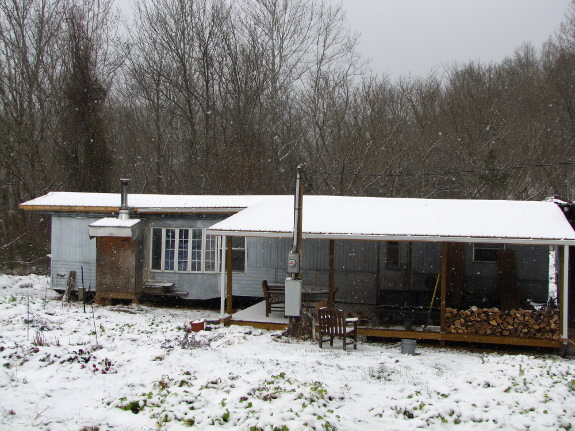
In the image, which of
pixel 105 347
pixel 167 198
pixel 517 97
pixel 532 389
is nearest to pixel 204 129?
pixel 167 198

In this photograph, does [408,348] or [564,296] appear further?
[564,296]

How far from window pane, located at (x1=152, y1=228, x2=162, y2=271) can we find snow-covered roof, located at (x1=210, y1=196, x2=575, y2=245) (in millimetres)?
3302

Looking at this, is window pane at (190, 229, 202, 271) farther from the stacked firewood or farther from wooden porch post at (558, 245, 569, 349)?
wooden porch post at (558, 245, 569, 349)

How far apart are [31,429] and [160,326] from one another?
653 centimetres

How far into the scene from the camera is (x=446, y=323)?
12.6 m

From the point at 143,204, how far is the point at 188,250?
186 cm

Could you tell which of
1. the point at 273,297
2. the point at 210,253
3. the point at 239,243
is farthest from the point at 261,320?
the point at 210,253

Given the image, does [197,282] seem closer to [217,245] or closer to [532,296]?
[217,245]

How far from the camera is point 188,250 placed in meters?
16.8

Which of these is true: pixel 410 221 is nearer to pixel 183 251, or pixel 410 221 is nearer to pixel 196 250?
pixel 196 250

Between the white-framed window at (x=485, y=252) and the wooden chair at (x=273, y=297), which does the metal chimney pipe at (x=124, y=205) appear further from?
the white-framed window at (x=485, y=252)

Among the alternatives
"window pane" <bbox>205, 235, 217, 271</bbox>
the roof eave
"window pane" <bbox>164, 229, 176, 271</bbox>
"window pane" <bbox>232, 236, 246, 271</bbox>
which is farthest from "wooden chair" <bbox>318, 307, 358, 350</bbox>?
"window pane" <bbox>164, 229, 176, 271</bbox>

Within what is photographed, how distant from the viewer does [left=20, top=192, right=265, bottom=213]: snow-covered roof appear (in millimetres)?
16078

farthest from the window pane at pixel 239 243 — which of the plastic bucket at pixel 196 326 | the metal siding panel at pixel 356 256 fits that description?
the plastic bucket at pixel 196 326
